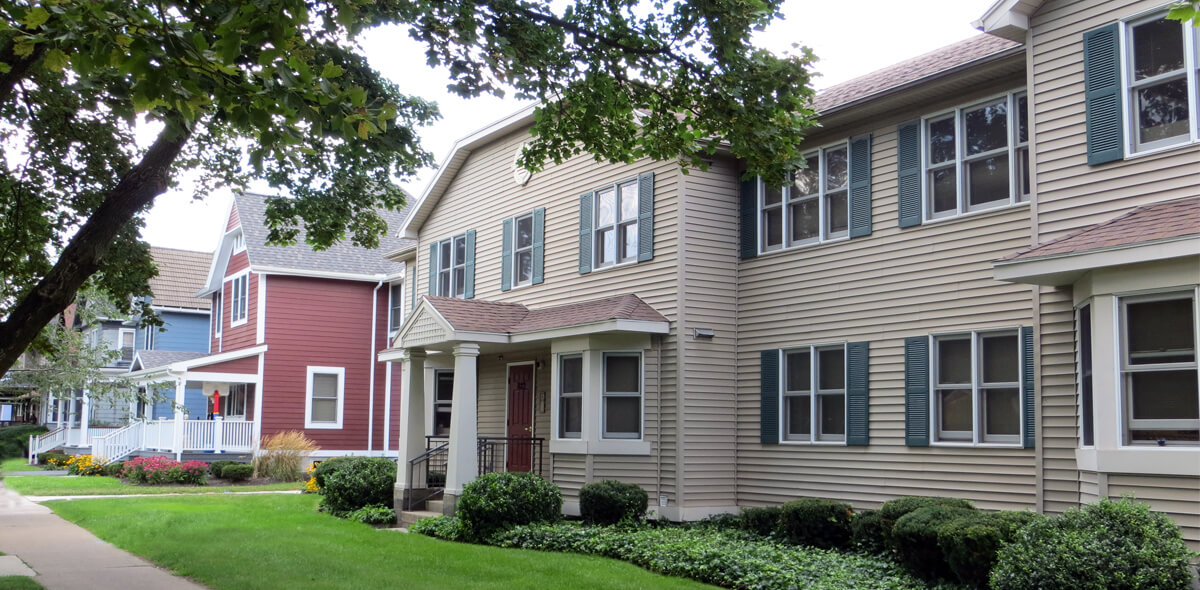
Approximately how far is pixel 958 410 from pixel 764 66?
5.32 metres

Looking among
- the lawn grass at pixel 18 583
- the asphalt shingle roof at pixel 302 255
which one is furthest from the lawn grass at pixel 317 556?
the asphalt shingle roof at pixel 302 255

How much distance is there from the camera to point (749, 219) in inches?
651

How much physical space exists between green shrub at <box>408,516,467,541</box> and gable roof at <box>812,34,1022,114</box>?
26.2ft

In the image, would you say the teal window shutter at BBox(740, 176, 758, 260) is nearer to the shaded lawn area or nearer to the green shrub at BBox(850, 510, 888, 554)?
the green shrub at BBox(850, 510, 888, 554)

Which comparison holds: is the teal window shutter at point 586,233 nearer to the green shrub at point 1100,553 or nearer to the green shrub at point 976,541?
the green shrub at point 976,541

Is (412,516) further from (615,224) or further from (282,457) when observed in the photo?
(282,457)

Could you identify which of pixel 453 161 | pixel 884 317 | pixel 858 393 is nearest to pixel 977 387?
pixel 884 317

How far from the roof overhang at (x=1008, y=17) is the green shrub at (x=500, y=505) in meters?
8.56

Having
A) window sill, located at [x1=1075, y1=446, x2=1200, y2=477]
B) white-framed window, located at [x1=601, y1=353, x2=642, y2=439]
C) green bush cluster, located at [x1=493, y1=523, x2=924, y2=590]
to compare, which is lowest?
green bush cluster, located at [x1=493, y1=523, x2=924, y2=590]

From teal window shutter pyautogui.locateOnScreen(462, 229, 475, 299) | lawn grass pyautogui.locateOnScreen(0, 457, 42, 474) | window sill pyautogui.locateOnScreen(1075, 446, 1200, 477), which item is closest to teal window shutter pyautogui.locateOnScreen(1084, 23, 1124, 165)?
window sill pyautogui.locateOnScreen(1075, 446, 1200, 477)

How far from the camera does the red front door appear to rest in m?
19.6

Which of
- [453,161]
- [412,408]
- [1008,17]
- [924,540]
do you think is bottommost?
[924,540]

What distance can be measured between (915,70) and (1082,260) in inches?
195

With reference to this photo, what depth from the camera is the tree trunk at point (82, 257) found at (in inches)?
404
